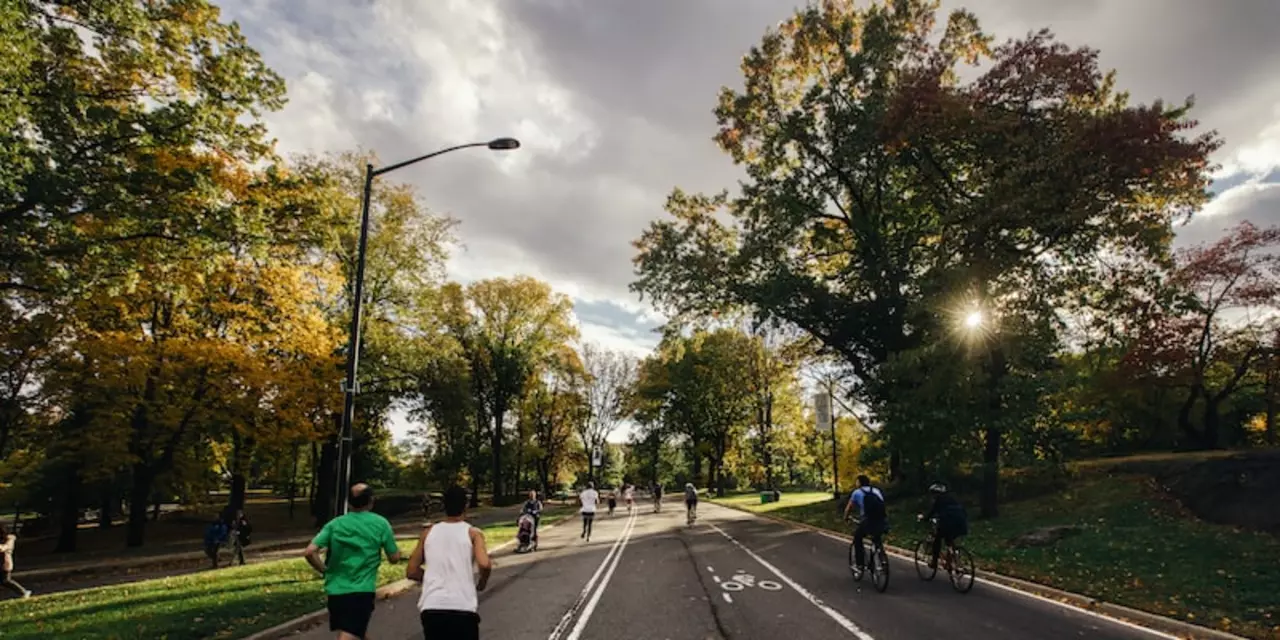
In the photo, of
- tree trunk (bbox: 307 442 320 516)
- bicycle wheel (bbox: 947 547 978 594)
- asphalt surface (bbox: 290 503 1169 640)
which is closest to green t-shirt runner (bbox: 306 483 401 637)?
asphalt surface (bbox: 290 503 1169 640)

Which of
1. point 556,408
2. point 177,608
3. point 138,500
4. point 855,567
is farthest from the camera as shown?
point 556,408

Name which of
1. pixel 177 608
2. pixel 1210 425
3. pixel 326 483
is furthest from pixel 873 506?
pixel 326 483

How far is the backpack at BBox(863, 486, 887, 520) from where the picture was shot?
11305 mm

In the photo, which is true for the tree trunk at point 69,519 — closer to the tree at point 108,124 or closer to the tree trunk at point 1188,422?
the tree at point 108,124

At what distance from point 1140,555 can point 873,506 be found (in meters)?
5.93

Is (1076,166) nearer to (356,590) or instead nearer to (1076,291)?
(1076,291)

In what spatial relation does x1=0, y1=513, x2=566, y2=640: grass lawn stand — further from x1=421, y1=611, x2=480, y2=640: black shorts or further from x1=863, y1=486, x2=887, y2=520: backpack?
x1=863, y1=486, x2=887, y2=520: backpack

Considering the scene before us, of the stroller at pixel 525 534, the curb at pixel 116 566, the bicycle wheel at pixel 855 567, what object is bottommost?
the curb at pixel 116 566

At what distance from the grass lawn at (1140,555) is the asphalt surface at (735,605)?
1542 mm

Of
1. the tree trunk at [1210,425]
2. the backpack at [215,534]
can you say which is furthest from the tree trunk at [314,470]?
the tree trunk at [1210,425]

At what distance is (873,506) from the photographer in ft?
37.4

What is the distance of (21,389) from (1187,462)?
44.6 m

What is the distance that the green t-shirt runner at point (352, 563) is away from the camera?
5430 millimetres

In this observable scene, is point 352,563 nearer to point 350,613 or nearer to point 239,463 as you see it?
point 350,613
